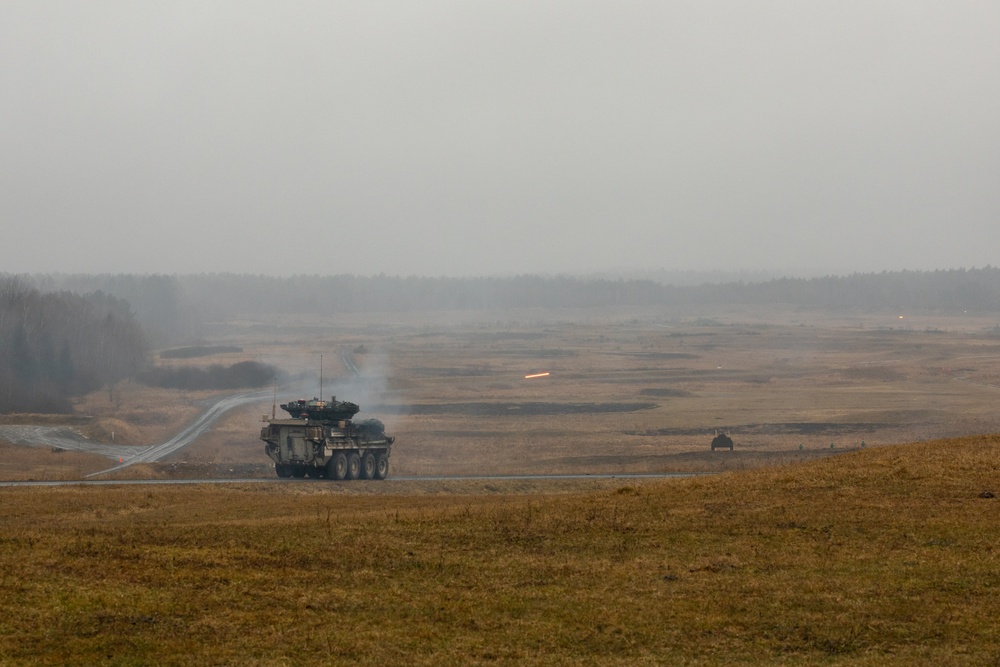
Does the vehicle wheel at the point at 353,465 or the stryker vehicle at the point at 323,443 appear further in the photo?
the vehicle wheel at the point at 353,465

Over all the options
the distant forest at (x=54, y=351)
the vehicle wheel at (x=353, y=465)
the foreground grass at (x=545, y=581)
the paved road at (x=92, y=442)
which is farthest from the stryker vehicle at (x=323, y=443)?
the distant forest at (x=54, y=351)

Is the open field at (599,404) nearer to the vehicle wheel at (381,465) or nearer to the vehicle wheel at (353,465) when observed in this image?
the vehicle wheel at (381,465)

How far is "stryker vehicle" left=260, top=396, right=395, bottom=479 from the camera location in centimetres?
5253

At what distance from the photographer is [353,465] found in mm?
53844

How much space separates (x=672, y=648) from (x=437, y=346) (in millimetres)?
157631

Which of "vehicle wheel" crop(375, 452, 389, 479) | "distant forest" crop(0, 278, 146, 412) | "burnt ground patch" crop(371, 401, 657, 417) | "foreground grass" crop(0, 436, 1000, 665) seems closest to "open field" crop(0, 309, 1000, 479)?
"burnt ground patch" crop(371, 401, 657, 417)

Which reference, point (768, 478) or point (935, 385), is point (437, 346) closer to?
point (935, 385)

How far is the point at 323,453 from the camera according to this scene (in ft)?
172

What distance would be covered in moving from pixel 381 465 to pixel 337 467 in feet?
10.4

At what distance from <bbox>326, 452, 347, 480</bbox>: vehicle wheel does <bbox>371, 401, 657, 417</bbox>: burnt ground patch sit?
38.0 meters

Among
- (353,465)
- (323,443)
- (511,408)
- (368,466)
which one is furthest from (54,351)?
(323,443)

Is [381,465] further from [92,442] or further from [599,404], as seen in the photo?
[599,404]

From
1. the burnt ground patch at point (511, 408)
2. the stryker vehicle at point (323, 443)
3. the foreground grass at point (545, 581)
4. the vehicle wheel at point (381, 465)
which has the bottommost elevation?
the burnt ground patch at point (511, 408)

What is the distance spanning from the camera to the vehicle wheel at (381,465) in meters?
55.3
